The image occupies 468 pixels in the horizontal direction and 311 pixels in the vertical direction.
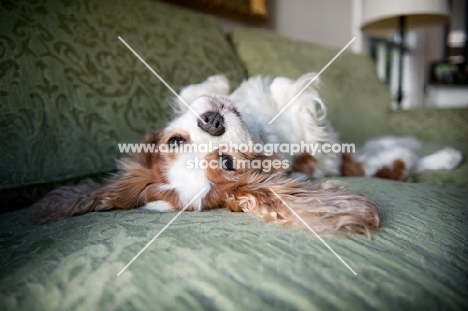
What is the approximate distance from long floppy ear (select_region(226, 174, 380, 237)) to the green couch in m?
0.04

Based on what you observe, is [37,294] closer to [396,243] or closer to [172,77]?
[396,243]

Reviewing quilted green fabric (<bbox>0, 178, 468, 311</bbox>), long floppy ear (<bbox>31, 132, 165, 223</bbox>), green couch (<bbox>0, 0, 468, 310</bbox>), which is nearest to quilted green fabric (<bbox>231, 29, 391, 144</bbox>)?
green couch (<bbox>0, 0, 468, 310</bbox>)

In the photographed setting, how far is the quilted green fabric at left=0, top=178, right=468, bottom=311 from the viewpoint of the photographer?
2.01 feet

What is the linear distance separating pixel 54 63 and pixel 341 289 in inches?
51.8

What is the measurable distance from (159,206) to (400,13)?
10.1ft

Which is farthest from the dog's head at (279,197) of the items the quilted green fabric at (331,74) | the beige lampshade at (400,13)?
the beige lampshade at (400,13)

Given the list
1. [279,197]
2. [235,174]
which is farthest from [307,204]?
[235,174]

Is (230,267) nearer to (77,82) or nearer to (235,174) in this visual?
(235,174)

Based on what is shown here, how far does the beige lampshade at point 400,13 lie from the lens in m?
3.21

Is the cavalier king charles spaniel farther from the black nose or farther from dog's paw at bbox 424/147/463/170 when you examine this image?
dog's paw at bbox 424/147/463/170

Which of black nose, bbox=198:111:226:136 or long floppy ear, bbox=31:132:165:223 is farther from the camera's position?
black nose, bbox=198:111:226:136

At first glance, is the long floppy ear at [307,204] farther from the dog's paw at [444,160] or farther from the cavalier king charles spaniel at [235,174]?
the dog's paw at [444,160]

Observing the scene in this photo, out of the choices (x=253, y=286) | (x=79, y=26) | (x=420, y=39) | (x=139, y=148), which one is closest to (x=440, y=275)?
(x=253, y=286)

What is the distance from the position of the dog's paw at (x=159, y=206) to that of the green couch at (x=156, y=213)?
97mm
